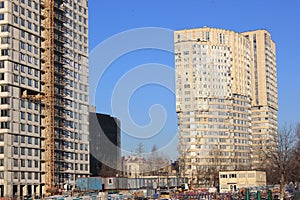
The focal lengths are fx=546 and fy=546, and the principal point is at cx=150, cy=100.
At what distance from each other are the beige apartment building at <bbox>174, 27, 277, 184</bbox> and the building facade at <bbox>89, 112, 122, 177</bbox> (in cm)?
1856

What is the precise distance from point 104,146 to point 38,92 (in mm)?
57039

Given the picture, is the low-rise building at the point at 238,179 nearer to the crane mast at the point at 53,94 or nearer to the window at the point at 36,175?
the crane mast at the point at 53,94

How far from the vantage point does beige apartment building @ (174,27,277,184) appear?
507 feet

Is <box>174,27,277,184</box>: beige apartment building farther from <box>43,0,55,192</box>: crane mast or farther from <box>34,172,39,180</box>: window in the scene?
<box>34,172,39,180</box>: window

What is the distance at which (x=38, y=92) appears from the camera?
92.7 meters

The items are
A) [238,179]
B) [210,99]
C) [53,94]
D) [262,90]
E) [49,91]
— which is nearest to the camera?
[49,91]

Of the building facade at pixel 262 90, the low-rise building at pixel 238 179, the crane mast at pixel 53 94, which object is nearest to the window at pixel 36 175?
the crane mast at pixel 53 94

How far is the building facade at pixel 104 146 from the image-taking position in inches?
5325

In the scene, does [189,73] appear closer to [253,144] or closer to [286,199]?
[253,144]

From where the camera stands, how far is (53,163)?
9356cm

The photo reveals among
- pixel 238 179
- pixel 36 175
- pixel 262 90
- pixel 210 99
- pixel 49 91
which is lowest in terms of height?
pixel 238 179

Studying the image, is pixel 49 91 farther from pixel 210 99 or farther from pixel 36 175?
pixel 210 99

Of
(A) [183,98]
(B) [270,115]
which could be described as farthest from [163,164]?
(B) [270,115]

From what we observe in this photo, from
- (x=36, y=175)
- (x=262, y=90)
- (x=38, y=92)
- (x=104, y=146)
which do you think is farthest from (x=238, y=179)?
(x=262, y=90)
